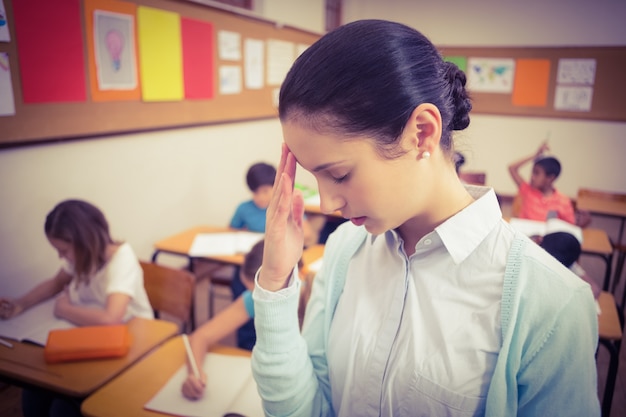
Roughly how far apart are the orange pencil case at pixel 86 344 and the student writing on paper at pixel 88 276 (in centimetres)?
24

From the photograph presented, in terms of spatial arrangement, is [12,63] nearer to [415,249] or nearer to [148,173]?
[148,173]

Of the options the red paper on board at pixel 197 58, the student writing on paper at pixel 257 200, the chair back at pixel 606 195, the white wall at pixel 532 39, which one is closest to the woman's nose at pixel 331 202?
the student writing on paper at pixel 257 200

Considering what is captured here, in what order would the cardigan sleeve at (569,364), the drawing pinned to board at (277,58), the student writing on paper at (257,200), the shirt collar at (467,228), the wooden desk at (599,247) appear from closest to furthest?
the cardigan sleeve at (569,364)
the shirt collar at (467,228)
the wooden desk at (599,247)
the student writing on paper at (257,200)
the drawing pinned to board at (277,58)

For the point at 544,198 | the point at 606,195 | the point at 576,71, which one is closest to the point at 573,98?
the point at 576,71

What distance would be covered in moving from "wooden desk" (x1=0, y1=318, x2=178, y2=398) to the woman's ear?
4.02ft

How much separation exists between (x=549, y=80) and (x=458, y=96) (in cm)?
597

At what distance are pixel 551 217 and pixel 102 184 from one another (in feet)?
9.80

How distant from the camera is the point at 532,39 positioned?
584 cm

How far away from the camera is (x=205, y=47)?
3393 mm

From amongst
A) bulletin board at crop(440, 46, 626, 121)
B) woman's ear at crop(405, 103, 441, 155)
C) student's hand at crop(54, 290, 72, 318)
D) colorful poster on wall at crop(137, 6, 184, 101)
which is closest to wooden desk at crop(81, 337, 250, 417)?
student's hand at crop(54, 290, 72, 318)

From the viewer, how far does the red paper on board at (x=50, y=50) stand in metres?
2.15

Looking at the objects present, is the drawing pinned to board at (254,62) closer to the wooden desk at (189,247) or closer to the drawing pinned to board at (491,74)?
the wooden desk at (189,247)

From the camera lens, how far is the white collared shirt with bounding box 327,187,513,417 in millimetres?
693

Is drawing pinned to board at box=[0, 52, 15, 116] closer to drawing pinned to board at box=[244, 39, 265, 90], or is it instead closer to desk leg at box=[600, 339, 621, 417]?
drawing pinned to board at box=[244, 39, 265, 90]
